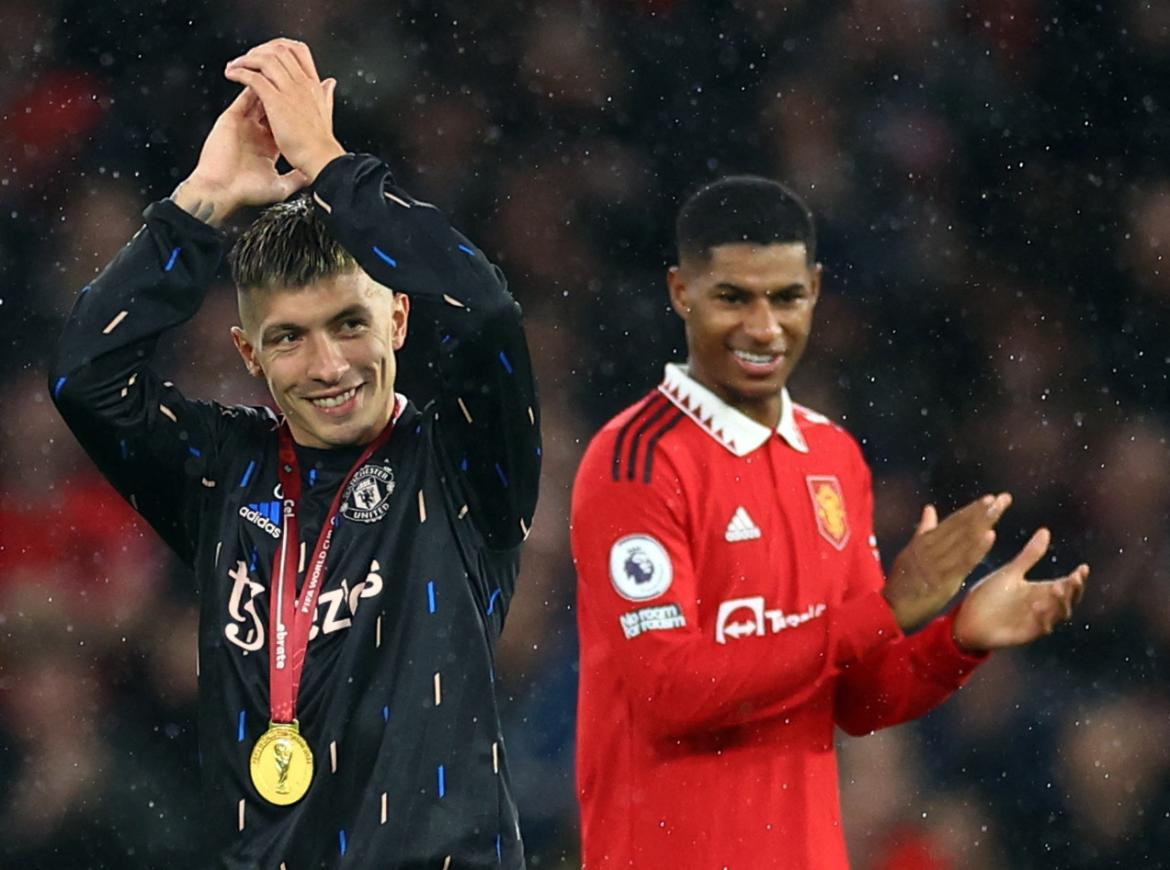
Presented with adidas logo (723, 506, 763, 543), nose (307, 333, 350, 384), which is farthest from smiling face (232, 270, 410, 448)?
adidas logo (723, 506, 763, 543)

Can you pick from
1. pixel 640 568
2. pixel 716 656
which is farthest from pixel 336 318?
pixel 716 656

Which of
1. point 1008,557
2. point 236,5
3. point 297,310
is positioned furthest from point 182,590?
point 297,310

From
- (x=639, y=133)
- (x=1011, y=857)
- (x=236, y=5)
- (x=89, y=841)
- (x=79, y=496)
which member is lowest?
(x=1011, y=857)

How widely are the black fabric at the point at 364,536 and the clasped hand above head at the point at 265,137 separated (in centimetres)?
6

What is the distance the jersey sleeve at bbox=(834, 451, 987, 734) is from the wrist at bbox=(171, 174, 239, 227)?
4.13 ft

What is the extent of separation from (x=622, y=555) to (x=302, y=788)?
0.89 metres

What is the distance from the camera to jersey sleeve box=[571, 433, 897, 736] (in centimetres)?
341

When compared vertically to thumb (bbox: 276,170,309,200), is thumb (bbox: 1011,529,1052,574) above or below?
below

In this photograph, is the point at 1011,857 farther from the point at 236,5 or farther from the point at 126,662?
the point at 236,5

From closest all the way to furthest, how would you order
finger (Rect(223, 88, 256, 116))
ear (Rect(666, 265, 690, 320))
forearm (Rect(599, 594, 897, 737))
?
finger (Rect(223, 88, 256, 116))
forearm (Rect(599, 594, 897, 737))
ear (Rect(666, 265, 690, 320))

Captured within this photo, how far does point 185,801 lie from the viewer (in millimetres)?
5320

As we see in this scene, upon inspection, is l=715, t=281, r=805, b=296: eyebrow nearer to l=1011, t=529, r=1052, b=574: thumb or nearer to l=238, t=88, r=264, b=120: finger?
l=1011, t=529, r=1052, b=574: thumb

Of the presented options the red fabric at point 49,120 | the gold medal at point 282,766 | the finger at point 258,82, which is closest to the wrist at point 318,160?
the finger at point 258,82

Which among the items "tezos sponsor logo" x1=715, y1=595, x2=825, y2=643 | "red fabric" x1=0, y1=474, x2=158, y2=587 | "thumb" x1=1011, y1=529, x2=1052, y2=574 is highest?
"red fabric" x1=0, y1=474, x2=158, y2=587
